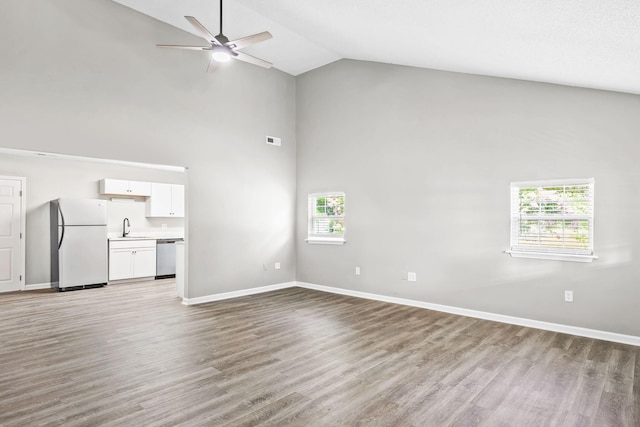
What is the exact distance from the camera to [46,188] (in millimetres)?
6969

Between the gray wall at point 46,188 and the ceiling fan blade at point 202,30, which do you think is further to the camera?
the gray wall at point 46,188

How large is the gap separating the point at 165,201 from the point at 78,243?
194 cm

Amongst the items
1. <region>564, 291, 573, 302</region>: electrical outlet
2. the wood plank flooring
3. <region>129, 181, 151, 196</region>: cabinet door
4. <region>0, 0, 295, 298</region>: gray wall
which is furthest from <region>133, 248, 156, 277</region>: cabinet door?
<region>564, 291, 573, 302</region>: electrical outlet

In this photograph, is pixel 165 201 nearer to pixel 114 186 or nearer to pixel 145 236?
pixel 145 236

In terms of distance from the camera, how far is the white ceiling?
2.42m

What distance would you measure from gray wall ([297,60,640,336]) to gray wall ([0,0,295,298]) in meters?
0.65

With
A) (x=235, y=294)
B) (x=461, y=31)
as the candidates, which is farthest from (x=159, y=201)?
(x=461, y=31)

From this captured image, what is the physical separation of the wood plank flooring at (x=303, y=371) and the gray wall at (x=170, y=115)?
159cm

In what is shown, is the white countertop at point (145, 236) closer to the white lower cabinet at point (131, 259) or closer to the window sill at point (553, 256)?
the white lower cabinet at point (131, 259)

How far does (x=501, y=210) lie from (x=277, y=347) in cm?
320

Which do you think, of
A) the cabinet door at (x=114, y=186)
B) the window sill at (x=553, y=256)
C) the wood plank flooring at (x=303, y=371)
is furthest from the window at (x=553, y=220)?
the cabinet door at (x=114, y=186)

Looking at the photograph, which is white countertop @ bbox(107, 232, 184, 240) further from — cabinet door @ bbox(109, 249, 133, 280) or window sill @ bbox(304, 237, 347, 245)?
window sill @ bbox(304, 237, 347, 245)

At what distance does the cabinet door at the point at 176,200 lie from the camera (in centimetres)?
838

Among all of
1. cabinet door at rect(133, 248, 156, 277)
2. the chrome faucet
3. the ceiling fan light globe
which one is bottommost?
cabinet door at rect(133, 248, 156, 277)
